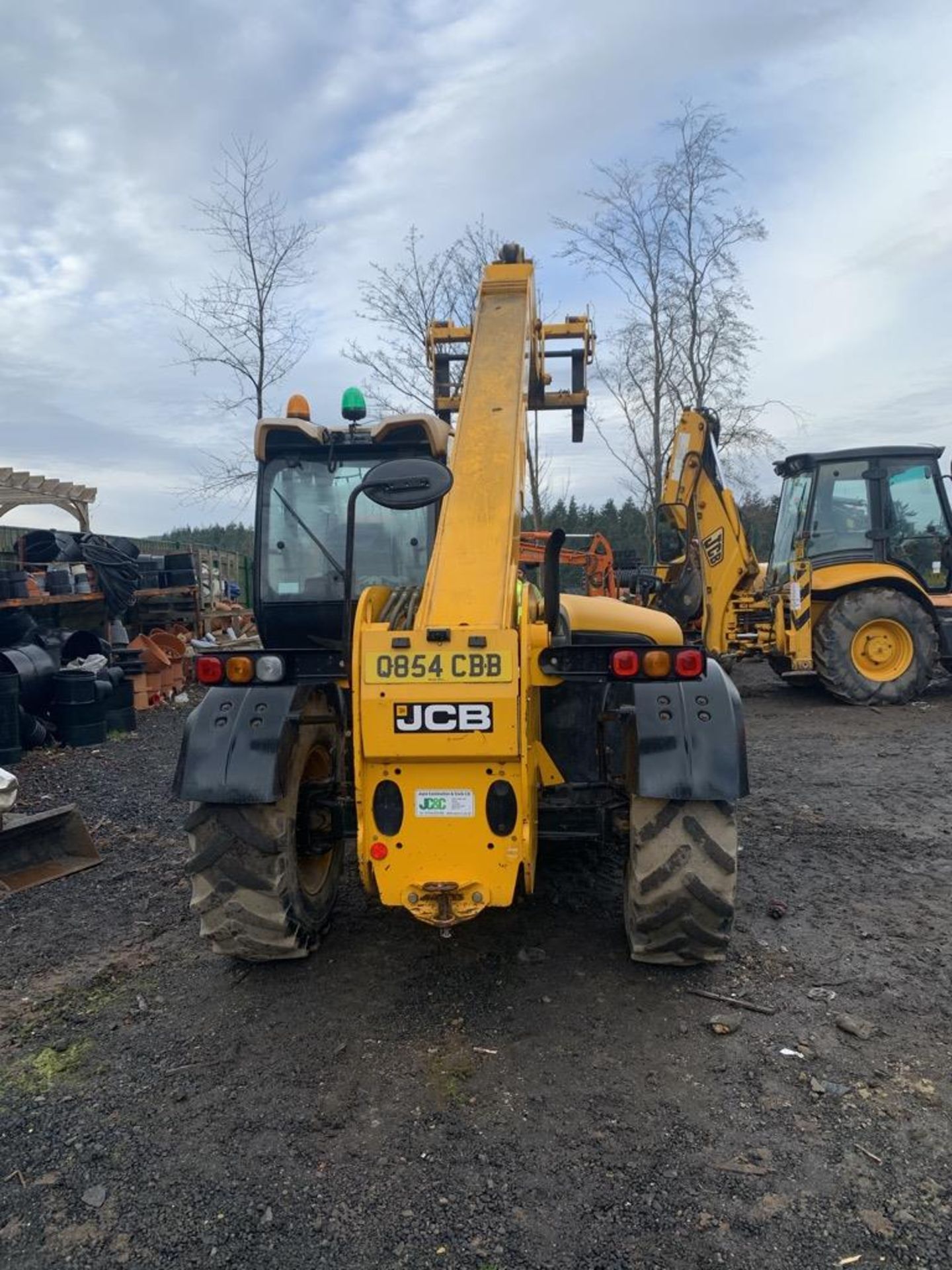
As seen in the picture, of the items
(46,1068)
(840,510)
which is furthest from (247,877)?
(840,510)

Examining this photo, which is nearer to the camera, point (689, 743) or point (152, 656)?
point (689, 743)

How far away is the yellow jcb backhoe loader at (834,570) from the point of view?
982cm

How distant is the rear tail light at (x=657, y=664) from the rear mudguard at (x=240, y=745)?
139cm

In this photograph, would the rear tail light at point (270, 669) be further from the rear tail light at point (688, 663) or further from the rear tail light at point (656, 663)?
the rear tail light at point (688, 663)

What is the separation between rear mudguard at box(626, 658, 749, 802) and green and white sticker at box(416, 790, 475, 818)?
25.2 inches

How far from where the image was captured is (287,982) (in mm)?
3604

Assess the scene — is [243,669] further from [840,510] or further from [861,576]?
[840,510]

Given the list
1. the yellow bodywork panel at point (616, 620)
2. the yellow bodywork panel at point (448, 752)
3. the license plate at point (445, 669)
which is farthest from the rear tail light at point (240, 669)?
the yellow bodywork panel at point (616, 620)

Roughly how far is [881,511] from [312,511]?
7.32m

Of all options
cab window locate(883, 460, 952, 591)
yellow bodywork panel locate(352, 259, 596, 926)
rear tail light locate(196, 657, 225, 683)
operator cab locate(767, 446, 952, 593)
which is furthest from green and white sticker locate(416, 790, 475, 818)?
cab window locate(883, 460, 952, 591)

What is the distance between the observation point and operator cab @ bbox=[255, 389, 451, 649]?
5188mm

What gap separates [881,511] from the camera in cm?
1000

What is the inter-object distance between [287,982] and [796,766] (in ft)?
16.8

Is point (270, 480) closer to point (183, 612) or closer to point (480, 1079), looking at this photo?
point (480, 1079)
